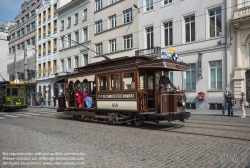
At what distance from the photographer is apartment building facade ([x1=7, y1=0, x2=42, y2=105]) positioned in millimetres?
51656

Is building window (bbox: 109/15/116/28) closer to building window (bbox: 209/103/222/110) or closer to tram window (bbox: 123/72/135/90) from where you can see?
building window (bbox: 209/103/222/110)


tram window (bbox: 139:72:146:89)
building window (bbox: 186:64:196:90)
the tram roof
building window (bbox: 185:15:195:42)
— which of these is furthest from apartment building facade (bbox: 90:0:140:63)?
tram window (bbox: 139:72:146:89)

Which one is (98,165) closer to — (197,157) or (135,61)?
(197,157)

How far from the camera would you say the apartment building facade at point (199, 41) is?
20.1 metres

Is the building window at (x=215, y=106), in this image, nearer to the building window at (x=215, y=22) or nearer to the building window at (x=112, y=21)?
the building window at (x=215, y=22)

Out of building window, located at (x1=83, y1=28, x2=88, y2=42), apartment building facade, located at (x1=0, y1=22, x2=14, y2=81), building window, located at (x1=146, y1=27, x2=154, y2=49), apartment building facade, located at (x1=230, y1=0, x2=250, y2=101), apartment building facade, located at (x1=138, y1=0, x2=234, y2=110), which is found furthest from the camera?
apartment building facade, located at (x1=0, y1=22, x2=14, y2=81)

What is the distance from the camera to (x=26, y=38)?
56062 mm

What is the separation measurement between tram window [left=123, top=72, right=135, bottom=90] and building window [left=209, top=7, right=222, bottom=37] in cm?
1235

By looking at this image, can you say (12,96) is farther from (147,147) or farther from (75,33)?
(147,147)

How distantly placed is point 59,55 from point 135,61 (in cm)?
3412

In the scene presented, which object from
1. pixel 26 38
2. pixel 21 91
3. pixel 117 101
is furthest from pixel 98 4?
pixel 26 38

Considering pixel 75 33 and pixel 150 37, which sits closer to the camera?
pixel 150 37

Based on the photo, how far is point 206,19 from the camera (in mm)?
21266

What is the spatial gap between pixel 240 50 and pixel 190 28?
5.18 m
